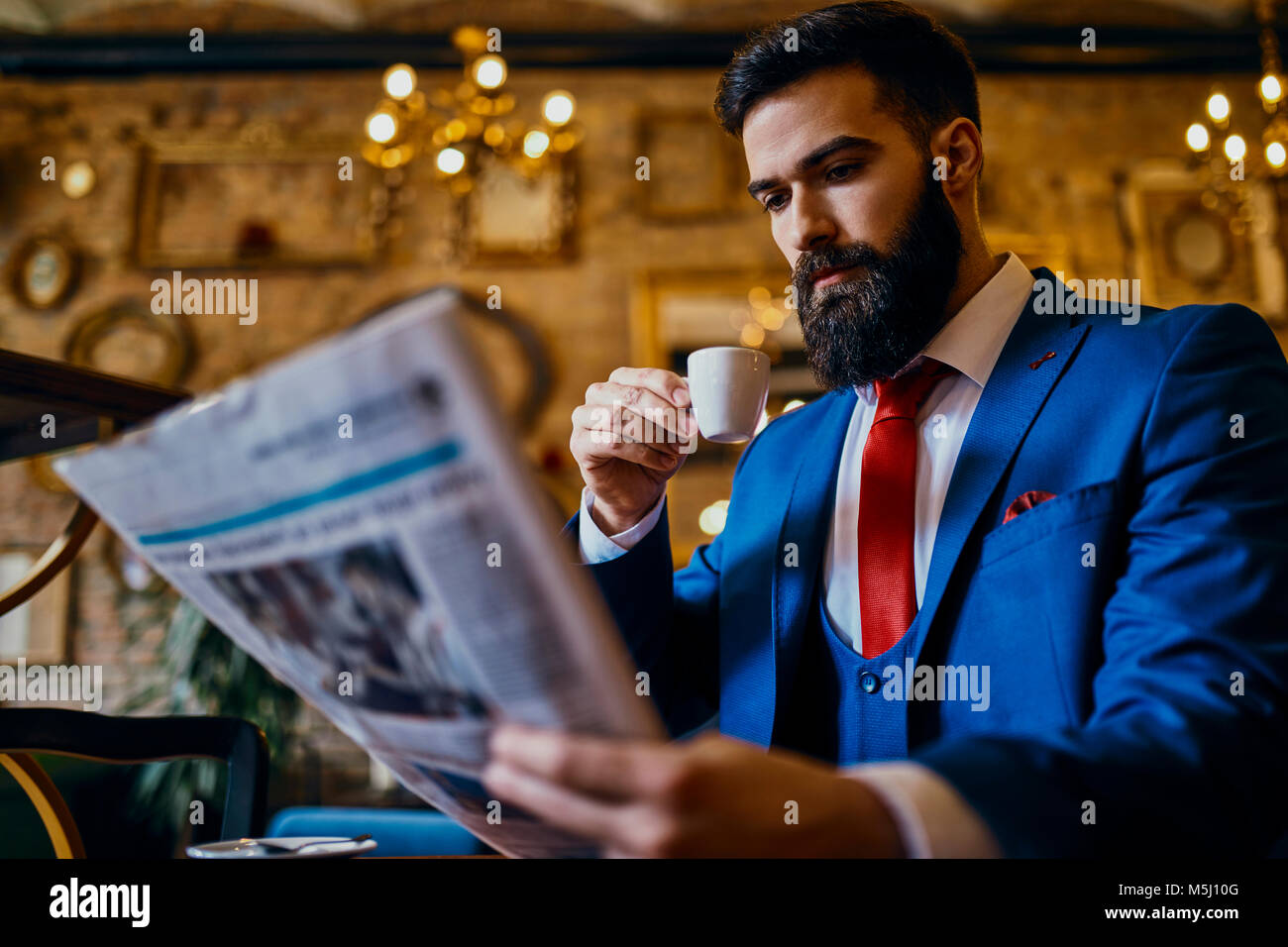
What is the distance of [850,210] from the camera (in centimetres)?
123

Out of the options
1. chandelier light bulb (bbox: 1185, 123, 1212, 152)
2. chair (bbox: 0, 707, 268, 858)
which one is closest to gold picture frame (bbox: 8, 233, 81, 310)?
chair (bbox: 0, 707, 268, 858)

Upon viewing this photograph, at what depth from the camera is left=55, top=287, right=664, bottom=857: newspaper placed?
0.42 metres

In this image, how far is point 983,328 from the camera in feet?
3.96

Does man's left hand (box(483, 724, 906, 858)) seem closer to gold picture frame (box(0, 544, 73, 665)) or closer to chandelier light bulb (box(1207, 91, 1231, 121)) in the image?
chandelier light bulb (box(1207, 91, 1231, 121))

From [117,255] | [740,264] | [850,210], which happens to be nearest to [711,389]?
[850,210]

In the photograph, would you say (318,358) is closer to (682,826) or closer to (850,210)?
(682,826)

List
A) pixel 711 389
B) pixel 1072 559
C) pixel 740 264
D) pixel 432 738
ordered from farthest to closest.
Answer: pixel 740 264
pixel 711 389
pixel 1072 559
pixel 432 738

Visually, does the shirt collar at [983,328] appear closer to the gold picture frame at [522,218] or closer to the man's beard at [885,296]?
the man's beard at [885,296]

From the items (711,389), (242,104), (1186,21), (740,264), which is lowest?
(711,389)

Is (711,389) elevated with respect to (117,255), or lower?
lower

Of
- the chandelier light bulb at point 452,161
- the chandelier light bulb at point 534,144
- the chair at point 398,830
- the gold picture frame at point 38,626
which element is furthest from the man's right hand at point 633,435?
the gold picture frame at point 38,626

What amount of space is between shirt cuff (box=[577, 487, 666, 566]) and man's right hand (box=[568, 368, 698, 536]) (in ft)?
0.06

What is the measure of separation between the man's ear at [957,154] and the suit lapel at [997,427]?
30 cm

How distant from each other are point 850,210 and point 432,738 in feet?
3.16
